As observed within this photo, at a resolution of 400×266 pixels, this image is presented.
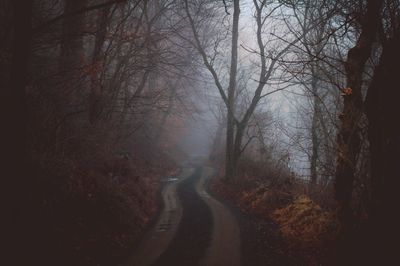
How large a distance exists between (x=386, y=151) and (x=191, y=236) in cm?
720

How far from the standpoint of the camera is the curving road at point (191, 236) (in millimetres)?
9828

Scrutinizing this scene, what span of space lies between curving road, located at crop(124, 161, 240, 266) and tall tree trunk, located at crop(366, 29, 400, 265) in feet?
13.2

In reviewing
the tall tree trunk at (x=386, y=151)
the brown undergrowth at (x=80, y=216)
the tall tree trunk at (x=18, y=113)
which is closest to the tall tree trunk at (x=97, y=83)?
the brown undergrowth at (x=80, y=216)

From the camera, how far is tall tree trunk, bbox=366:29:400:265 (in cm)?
664

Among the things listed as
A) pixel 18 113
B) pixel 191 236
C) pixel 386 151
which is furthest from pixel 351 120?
pixel 18 113

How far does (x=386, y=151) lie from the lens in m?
6.73

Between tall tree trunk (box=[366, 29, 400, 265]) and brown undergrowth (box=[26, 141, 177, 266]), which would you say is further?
brown undergrowth (box=[26, 141, 177, 266])

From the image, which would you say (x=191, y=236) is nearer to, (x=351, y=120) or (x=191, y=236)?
(x=191, y=236)

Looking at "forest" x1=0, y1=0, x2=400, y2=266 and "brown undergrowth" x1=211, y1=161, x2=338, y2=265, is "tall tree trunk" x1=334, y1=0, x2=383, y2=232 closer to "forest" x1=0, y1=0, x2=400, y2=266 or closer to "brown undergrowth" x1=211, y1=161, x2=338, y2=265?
"forest" x1=0, y1=0, x2=400, y2=266

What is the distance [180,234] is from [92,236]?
3.19m

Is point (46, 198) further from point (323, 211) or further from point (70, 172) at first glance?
point (323, 211)

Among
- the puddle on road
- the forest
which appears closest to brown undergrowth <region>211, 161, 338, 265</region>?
the forest

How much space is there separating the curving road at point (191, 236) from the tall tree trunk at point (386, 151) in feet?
13.2

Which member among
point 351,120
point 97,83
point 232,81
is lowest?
point 351,120
